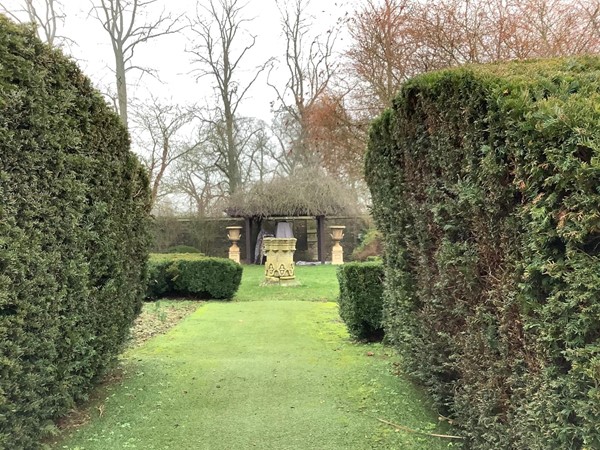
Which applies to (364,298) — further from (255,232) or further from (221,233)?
(221,233)

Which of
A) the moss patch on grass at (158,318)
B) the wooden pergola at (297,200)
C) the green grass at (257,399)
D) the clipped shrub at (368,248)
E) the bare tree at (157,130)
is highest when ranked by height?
the bare tree at (157,130)

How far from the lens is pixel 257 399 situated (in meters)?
3.59

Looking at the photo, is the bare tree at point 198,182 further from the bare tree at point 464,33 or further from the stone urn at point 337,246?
the bare tree at point 464,33

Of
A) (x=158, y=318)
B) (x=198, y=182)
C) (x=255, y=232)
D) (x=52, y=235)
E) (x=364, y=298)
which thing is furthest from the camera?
(x=198, y=182)

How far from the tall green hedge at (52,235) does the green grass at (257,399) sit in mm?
481

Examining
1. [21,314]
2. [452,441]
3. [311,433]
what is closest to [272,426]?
[311,433]

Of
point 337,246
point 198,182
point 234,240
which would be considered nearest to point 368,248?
point 337,246

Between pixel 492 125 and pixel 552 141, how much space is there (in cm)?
44

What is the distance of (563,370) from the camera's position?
170 cm

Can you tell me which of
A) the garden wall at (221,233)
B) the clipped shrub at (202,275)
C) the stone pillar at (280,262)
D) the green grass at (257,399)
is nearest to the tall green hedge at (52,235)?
the green grass at (257,399)

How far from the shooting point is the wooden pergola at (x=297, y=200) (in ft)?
60.8

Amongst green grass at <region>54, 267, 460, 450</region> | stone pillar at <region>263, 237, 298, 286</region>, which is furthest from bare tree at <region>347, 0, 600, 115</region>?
green grass at <region>54, 267, 460, 450</region>

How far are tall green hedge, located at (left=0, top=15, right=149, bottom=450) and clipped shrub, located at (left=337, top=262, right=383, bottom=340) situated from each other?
299 centimetres

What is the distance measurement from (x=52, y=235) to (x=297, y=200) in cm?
1586
